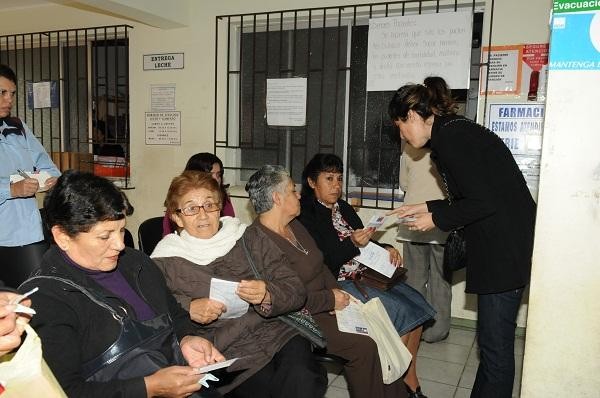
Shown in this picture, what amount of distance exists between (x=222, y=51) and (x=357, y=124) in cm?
133

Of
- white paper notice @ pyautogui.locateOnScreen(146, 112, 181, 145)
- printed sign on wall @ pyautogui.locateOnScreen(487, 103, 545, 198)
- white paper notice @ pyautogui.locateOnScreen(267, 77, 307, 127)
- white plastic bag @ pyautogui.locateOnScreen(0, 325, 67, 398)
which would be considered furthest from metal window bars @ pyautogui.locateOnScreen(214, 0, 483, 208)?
white plastic bag @ pyautogui.locateOnScreen(0, 325, 67, 398)

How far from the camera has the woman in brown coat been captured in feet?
7.36

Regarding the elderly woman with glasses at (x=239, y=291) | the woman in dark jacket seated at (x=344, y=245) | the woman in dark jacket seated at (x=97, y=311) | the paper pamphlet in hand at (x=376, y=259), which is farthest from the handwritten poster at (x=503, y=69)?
the woman in dark jacket seated at (x=97, y=311)

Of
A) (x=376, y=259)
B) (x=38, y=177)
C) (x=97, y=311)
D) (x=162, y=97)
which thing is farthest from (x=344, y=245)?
(x=162, y=97)

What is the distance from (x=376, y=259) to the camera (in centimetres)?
278

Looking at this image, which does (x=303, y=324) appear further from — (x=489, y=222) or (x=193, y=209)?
(x=489, y=222)

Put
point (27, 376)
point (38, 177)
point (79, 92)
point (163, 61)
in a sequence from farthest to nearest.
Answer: point (79, 92) < point (163, 61) < point (38, 177) < point (27, 376)

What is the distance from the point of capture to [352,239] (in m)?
Result: 2.71

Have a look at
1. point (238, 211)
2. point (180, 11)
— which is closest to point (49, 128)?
point (180, 11)

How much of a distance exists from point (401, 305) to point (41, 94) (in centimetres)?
420

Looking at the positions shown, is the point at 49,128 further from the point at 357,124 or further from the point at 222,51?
the point at 357,124

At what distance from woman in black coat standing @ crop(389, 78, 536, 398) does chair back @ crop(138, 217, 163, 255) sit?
5.35ft

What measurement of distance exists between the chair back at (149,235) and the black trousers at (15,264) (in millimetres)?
547

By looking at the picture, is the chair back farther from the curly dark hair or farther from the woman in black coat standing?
the woman in black coat standing
